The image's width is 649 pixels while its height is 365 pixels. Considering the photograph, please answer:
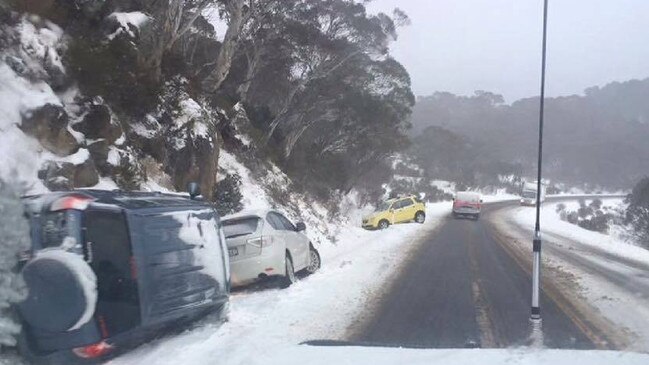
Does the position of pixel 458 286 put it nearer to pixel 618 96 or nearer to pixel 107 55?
pixel 107 55

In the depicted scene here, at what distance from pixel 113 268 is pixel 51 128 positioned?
6374 millimetres

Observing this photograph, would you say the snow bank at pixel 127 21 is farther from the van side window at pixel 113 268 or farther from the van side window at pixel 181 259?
the van side window at pixel 113 268

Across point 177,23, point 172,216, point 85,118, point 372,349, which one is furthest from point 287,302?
point 177,23

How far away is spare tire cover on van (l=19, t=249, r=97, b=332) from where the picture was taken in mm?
5352

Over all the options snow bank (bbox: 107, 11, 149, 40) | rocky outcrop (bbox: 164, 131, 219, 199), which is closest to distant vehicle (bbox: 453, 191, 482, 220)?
rocky outcrop (bbox: 164, 131, 219, 199)

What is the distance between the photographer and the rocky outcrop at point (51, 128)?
35.9 ft

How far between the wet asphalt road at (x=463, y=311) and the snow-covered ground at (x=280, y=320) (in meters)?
0.44

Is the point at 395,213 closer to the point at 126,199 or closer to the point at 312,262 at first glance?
the point at 312,262

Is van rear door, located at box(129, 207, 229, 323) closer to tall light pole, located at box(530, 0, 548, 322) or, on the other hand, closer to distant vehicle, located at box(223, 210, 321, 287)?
distant vehicle, located at box(223, 210, 321, 287)

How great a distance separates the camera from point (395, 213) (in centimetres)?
3438

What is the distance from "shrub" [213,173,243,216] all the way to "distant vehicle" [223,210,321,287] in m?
6.43

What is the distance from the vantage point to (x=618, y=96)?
10019cm

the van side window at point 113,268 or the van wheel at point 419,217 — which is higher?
the van side window at point 113,268

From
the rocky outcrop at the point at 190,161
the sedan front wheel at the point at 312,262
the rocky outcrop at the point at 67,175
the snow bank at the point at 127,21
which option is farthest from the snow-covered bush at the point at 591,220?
the rocky outcrop at the point at 67,175
